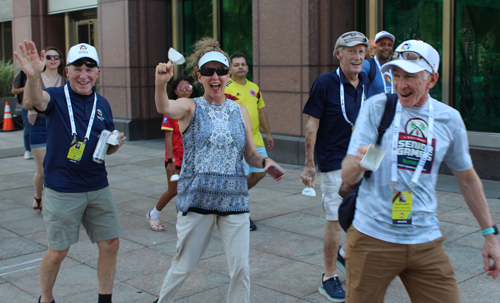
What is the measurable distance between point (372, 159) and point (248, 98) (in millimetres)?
3750

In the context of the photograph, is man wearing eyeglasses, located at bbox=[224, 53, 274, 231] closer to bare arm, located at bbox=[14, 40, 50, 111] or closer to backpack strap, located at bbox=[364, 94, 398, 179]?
bare arm, located at bbox=[14, 40, 50, 111]

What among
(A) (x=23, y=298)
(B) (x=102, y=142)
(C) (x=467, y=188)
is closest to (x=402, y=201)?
(C) (x=467, y=188)

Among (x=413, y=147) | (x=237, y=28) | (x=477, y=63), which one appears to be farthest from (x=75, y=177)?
(x=237, y=28)

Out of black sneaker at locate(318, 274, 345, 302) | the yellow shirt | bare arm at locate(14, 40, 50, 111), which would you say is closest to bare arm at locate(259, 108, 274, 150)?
the yellow shirt

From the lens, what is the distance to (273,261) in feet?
16.8

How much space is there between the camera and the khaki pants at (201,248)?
11.8 ft

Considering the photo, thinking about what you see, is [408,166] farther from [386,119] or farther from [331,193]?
[331,193]

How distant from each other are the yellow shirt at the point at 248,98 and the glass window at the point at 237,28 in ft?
19.4

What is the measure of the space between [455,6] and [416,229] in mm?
7195

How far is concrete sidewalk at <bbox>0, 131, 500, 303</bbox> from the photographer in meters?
4.42

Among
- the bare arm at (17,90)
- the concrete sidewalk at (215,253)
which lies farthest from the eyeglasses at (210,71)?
the bare arm at (17,90)

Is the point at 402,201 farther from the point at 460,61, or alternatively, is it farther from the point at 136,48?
the point at 136,48

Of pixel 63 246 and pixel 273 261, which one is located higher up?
pixel 63 246

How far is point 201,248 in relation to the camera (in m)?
3.67
